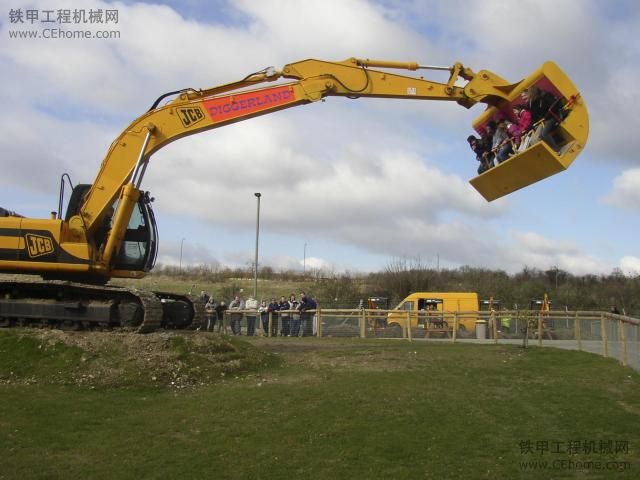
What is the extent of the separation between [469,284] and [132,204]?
5417 cm

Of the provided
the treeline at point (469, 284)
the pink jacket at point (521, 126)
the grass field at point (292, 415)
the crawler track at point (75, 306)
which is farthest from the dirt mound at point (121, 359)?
the treeline at point (469, 284)

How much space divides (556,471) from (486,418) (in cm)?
208

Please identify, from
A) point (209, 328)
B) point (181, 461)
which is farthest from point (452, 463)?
point (209, 328)

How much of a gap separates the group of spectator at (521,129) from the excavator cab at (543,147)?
0.15ft

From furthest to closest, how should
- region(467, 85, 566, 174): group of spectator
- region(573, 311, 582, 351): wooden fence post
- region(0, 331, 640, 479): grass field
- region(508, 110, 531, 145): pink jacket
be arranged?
region(573, 311, 582, 351): wooden fence post
region(508, 110, 531, 145): pink jacket
region(467, 85, 566, 174): group of spectator
region(0, 331, 640, 479): grass field

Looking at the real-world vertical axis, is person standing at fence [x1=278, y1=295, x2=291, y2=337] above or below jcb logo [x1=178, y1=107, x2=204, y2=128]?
below

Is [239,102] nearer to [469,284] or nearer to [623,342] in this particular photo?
[623,342]

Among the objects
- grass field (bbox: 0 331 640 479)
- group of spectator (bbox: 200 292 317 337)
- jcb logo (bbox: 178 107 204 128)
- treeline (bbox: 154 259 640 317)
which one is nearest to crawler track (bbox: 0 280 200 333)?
grass field (bbox: 0 331 640 479)

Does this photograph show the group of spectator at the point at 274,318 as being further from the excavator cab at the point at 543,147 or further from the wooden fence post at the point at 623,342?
the excavator cab at the point at 543,147

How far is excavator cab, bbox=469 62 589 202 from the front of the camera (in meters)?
12.1

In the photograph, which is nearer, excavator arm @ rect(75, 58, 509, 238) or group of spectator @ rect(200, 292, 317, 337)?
excavator arm @ rect(75, 58, 509, 238)

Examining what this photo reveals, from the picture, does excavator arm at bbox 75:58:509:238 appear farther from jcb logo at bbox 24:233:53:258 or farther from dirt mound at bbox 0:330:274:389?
dirt mound at bbox 0:330:274:389

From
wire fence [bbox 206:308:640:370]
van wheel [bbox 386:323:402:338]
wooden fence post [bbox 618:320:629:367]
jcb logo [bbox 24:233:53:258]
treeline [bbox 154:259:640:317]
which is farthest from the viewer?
treeline [bbox 154:259:640:317]

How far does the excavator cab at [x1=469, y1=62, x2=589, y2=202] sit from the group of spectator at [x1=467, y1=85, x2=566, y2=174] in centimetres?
5
